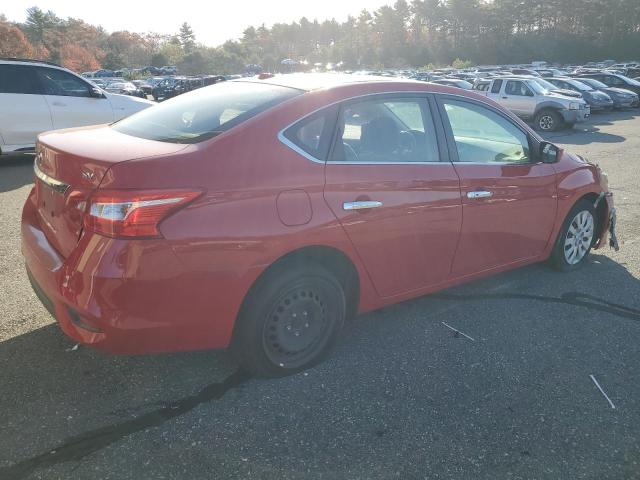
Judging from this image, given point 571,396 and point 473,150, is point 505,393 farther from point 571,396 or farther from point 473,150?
point 473,150

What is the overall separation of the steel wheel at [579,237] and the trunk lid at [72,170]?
3556mm

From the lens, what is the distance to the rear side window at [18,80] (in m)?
8.37

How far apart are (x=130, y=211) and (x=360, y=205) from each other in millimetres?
1250

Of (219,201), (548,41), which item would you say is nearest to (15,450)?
(219,201)

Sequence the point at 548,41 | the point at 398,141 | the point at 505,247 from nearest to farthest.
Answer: the point at 398,141, the point at 505,247, the point at 548,41

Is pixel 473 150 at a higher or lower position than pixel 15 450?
higher

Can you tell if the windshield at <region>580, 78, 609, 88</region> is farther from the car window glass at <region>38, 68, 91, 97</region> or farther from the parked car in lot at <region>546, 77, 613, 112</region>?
the car window glass at <region>38, 68, 91, 97</region>

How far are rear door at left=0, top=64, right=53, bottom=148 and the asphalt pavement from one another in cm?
560

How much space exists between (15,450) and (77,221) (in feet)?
3.52

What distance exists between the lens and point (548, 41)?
8162 cm

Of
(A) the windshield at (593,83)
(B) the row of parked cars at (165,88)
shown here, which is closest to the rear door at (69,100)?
(A) the windshield at (593,83)

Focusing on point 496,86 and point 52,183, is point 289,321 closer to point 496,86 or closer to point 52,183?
point 52,183

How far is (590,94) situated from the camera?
21.8 metres

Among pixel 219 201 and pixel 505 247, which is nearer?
pixel 219 201
